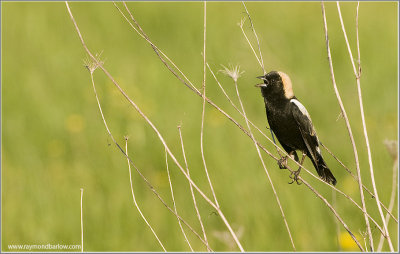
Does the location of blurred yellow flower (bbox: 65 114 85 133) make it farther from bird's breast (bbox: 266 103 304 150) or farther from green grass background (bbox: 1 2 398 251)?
bird's breast (bbox: 266 103 304 150)

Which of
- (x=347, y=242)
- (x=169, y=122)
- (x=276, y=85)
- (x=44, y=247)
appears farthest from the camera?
(x=169, y=122)

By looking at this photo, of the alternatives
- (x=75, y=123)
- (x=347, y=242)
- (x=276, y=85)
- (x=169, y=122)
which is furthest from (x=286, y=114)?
(x=75, y=123)

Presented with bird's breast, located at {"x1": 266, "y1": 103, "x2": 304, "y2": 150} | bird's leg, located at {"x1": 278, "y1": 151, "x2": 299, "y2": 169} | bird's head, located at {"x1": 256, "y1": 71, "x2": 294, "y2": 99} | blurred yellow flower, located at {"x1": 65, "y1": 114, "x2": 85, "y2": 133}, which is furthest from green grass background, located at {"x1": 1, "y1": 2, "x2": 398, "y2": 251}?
bird's head, located at {"x1": 256, "y1": 71, "x2": 294, "y2": 99}

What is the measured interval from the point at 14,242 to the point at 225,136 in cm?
225

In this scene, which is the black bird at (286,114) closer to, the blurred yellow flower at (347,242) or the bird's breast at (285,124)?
the bird's breast at (285,124)

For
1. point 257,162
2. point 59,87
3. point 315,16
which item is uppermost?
point 315,16

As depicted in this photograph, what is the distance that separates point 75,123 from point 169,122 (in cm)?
98

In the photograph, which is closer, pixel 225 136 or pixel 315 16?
pixel 225 136

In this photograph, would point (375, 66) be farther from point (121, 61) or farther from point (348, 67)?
point (121, 61)

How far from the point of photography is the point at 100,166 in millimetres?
5922

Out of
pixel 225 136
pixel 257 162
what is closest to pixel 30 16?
pixel 225 136

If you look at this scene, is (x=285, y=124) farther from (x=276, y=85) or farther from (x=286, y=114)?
(x=276, y=85)

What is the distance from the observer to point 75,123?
6578 mm

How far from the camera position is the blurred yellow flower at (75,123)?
649 centimetres
